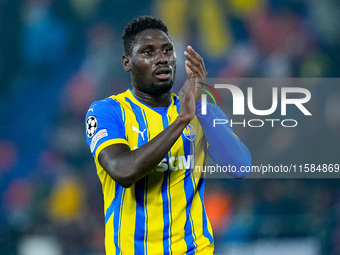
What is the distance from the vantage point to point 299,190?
385 centimetres

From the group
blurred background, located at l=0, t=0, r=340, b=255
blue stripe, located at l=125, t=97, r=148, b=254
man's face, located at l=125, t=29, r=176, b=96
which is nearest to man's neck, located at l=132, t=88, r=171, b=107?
man's face, located at l=125, t=29, r=176, b=96

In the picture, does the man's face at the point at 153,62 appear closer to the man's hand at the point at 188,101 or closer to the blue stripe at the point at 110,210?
the man's hand at the point at 188,101

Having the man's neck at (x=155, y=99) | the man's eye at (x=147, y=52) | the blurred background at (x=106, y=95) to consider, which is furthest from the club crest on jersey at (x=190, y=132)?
the blurred background at (x=106, y=95)

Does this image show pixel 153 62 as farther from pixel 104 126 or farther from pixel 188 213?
pixel 188 213

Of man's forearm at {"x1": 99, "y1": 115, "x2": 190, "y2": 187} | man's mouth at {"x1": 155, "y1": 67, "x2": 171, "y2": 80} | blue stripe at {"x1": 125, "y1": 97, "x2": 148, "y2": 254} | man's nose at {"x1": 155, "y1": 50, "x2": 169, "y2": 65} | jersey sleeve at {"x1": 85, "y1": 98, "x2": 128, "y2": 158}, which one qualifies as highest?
man's nose at {"x1": 155, "y1": 50, "x2": 169, "y2": 65}

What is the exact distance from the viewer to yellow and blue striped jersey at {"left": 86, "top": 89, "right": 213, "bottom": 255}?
2.10 metres

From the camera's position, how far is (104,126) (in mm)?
2086

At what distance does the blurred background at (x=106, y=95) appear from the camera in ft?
12.2

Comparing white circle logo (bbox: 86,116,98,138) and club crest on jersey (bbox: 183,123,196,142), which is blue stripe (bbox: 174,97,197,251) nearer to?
club crest on jersey (bbox: 183,123,196,142)

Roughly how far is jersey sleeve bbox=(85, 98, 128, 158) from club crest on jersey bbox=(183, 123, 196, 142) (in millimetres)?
288

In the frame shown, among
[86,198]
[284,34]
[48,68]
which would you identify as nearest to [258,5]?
[284,34]

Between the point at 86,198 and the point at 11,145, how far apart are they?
2.25ft

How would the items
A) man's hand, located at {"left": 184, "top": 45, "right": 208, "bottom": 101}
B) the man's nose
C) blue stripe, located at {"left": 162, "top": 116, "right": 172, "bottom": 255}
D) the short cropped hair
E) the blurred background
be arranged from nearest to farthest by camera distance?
man's hand, located at {"left": 184, "top": 45, "right": 208, "bottom": 101} < blue stripe, located at {"left": 162, "top": 116, "right": 172, "bottom": 255} < the man's nose < the short cropped hair < the blurred background

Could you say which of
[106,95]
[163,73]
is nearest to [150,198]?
[163,73]
